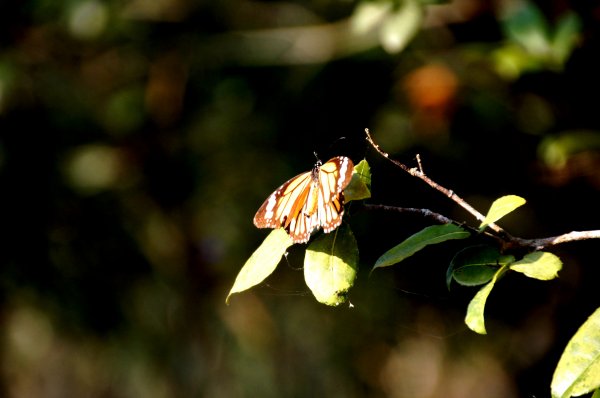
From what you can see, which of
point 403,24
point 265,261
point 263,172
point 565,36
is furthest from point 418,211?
point 263,172

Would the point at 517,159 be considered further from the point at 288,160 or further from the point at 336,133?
the point at 288,160

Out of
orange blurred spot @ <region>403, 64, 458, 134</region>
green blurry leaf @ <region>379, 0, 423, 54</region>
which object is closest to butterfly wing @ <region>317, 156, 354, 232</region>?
green blurry leaf @ <region>379, 0, 423, 54</region>

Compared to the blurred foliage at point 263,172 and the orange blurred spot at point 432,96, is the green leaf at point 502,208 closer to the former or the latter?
the blurred foliage at point 263,172

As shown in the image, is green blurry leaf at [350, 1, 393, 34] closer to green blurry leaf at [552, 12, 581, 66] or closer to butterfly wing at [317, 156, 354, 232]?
green blurry leaf at [552, 12, 581, 66]

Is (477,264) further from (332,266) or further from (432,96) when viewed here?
(432,96)

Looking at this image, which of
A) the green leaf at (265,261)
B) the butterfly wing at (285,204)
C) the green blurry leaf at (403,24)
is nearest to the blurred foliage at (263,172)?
the green blurry leaf at (403,24)
